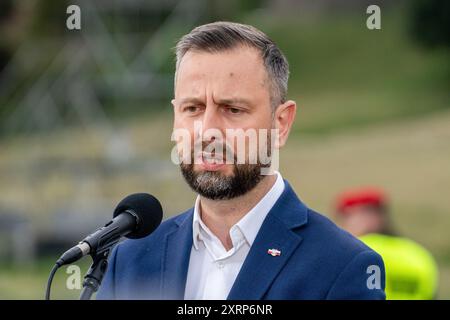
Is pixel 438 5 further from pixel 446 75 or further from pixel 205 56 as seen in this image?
pixel 205 56

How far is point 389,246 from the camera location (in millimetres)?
5121

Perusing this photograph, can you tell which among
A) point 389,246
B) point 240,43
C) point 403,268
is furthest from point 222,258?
point 389,246

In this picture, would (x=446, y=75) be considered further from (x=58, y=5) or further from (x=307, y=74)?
(x=58, y=5)

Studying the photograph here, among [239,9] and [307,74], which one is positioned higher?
[239,9]

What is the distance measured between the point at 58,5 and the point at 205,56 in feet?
104

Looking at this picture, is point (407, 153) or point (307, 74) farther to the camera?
point (307, 74)

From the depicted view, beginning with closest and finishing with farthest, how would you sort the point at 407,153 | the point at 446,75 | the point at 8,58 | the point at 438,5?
1. the point at 407,153
2. the point at 438,5
3. the point at 446,75
4. the point at 8,58

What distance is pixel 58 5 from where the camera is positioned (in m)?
32.9

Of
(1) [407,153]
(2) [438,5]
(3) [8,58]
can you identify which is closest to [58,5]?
(3) [8,58]

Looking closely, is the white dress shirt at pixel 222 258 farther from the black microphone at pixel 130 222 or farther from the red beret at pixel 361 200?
the red beret at pixel 361 200

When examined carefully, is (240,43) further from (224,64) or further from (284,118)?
(284,118)

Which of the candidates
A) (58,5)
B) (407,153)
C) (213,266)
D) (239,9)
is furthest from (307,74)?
(213,266)
